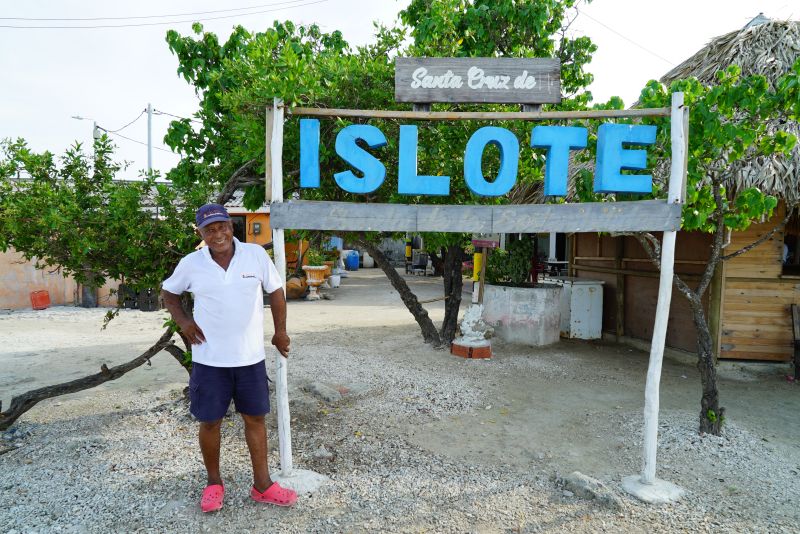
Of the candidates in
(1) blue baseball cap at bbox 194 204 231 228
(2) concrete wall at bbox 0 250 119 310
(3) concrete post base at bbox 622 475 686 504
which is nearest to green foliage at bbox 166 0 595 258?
(1) blue baseball cap at bbox 194 204 231 228

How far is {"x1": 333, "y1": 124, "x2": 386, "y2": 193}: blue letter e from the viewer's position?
3.70 metres

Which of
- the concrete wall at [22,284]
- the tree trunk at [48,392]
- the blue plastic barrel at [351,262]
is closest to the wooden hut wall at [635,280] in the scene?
the tree trunk at [48,392]

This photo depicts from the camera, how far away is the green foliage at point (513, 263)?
28.8 feet

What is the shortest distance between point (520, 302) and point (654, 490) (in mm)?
4916

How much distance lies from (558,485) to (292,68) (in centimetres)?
360

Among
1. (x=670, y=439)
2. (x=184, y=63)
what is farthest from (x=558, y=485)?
(x=184, y=63)

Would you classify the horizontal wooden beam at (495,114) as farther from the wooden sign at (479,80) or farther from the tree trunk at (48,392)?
the tree trunk at (48,392)

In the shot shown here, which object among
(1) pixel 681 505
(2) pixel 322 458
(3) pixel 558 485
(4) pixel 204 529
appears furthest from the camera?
(2) pixel 322 458

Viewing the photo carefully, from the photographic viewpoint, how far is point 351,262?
82.3ft

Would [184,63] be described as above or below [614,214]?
above

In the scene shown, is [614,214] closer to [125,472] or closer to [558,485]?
[558,485]

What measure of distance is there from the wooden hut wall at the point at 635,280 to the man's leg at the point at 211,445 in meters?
6.74

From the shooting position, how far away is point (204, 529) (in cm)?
310

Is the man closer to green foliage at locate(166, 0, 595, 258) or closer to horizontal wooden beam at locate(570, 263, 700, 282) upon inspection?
green foliage at locate(166, 0, 595, 258)
